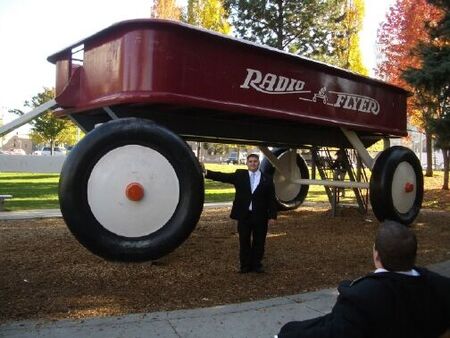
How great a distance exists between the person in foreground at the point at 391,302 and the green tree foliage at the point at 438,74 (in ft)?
23.9

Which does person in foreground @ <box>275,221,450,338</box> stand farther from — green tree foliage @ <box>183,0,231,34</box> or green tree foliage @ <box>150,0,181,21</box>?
green tree foliage @ <box>150,0,181,21</box>

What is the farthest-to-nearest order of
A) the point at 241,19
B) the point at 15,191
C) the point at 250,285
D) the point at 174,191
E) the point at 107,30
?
1. the point at 241,19
2. the point at 15,191
3. the point at 250,285
4. the point at 107,30
5. the point at 174,191

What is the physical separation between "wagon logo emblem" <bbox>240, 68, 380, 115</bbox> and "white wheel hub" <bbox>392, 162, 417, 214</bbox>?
945 mm

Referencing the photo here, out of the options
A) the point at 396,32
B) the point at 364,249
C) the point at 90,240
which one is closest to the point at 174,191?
the point at 90,240

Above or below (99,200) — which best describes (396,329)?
below

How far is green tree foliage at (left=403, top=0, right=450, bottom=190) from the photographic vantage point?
8.65m

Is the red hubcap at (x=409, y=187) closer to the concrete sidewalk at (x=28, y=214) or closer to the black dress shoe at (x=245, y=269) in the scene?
the black dress shoe at (x=245, y=269)

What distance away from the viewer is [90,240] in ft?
11.3

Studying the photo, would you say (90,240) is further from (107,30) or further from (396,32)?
(396,32)

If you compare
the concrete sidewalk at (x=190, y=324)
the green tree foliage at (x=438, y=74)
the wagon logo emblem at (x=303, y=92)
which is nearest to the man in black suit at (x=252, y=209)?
the wagon logo emblem at (x=303, y=92)

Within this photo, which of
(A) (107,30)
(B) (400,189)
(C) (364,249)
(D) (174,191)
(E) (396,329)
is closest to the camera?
(E) (396,329)

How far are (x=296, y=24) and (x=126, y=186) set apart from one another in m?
19.6

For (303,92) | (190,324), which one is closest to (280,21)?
(303,92)

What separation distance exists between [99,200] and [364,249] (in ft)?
16.4
